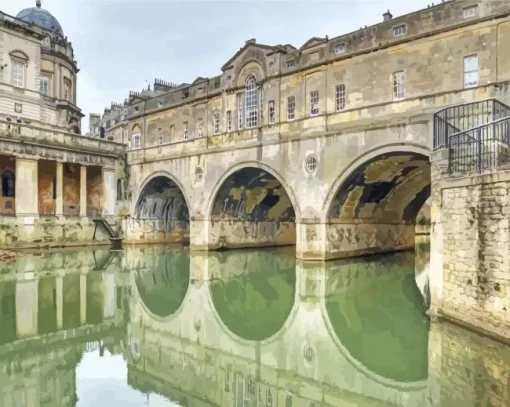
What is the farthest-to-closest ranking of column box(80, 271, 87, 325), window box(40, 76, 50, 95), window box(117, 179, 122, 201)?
window box(40, 76, 50, 95), window box(117, 179, 122, 201), column box(80, 271, 87, 325)

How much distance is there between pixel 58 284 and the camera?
14250mm

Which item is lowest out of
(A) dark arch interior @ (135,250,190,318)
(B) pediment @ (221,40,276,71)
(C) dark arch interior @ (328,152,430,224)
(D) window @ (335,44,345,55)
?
(A) dark arch interior @ (135,250,190,318)

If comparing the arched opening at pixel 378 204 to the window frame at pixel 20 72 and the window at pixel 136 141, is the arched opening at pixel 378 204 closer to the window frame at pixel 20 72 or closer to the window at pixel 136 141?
the window at pixel 136 141

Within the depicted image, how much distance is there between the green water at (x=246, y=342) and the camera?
245 inches

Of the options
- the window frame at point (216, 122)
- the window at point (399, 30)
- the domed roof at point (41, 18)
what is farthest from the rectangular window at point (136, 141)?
the window at point (399, 30)

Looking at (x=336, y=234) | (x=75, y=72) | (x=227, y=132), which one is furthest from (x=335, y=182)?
(x=75, y=72)

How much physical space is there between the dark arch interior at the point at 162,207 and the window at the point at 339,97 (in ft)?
40.2

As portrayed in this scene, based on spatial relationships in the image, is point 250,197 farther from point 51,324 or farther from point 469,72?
point 51,324

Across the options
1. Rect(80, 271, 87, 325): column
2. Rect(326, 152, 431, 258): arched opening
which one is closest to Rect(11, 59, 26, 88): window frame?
Rect(80, 271, 87, 325): column

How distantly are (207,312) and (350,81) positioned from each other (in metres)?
11.7

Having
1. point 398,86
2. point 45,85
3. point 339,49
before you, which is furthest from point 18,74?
point 398,86

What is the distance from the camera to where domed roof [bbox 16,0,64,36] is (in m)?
39.6

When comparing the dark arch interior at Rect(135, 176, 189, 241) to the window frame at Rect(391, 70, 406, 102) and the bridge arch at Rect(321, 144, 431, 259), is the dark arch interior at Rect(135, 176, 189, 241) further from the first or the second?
the window frame at Rect(391, 70, 406, 102)

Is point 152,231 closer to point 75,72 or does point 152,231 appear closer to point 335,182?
point 335,182
